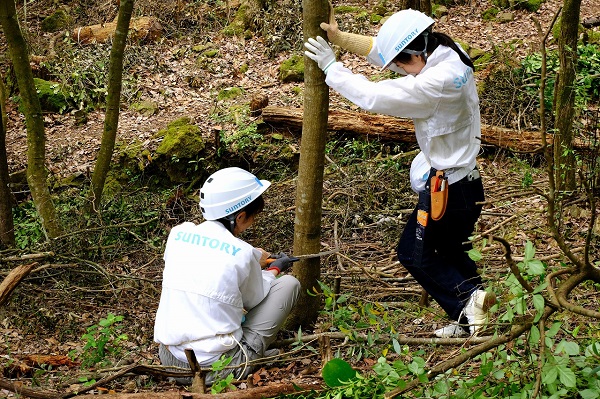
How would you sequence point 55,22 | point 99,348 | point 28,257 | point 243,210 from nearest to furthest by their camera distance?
1. point 243,210
2. point 99,348
3. point 28,257
4. point 55,22

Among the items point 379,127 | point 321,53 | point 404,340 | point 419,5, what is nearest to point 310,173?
point 321,53

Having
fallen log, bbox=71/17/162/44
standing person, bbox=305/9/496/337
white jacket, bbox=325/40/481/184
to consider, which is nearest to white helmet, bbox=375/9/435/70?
standing person, bbox=305/9/496/337

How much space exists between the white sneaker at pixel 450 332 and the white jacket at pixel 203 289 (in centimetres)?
118

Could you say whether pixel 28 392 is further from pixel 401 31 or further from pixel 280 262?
pixel 401 31

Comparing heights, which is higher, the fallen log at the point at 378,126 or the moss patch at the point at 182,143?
the fallen log at the point at 378,126

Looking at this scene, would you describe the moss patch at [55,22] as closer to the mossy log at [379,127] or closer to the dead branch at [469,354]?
the mossy log at [379,127]

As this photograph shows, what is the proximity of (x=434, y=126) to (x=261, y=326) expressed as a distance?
1.55m

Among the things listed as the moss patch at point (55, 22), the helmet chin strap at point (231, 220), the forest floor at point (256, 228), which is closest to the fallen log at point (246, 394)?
the forest floor at point (256, 228)

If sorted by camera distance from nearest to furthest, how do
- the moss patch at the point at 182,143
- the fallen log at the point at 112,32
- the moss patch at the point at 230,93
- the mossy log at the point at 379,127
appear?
the mossy log at the point at 379,127 → the moss patch at the point at 182,143 → the moss patch at the point at 230,93 → the fallen log at the point at 112,32

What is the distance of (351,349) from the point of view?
3.65 m

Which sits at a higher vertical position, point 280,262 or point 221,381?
point 280,262

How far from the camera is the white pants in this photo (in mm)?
3797

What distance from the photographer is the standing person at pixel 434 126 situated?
3564mm

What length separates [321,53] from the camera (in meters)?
3.59
